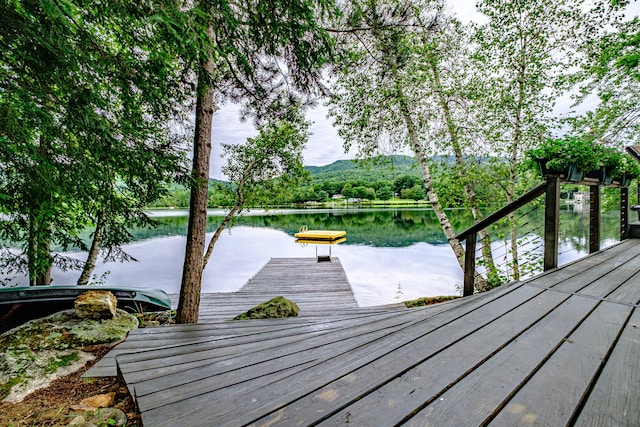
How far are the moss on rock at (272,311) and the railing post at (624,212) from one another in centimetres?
485

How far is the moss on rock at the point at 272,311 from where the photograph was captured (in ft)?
11.5

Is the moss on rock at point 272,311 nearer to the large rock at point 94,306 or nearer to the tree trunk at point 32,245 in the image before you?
the large rock at point 94,306

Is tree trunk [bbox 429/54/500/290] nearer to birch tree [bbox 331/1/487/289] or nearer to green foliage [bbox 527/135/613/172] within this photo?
birch tree [bbox 331/1/487/289]

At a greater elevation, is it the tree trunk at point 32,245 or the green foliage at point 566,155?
the green foliage at point 566,155

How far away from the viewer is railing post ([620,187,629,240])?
3.63 meters

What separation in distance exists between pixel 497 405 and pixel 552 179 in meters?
2.36

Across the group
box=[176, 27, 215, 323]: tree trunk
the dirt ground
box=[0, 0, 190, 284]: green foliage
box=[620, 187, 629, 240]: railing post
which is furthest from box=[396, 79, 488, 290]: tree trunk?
the dirt ground

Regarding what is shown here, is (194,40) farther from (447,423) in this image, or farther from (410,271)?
(410,271)

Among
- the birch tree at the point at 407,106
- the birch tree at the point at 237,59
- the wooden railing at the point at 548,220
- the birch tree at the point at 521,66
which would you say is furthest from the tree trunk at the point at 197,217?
the birch tree at the point at 521,66

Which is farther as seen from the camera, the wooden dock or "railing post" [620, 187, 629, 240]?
"railing post" [620, 187, 629, 240]

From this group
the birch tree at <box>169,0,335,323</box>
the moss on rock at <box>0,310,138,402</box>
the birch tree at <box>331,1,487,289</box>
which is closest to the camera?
the moss on rock at <box>0,310,138,402</box>

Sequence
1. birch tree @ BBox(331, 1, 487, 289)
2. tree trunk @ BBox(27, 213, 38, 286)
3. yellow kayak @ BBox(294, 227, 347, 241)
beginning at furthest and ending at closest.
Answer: yellow kayak @ BBox(294, 227, 347, 241), birch tree @ BBox(331, 1, 487, 289), tree trunk @ BBox(27, 213, 38, 286)

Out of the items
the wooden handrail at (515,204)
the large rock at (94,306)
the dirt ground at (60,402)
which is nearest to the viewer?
the dirt ground at (60,402)

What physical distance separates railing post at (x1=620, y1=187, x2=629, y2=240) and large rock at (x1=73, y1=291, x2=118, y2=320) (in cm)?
683
